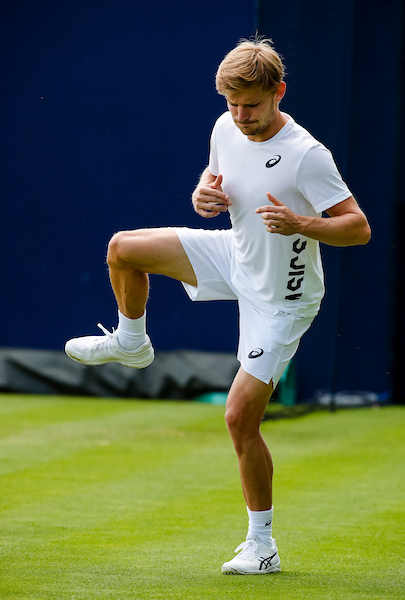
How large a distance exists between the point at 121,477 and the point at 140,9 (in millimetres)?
7322

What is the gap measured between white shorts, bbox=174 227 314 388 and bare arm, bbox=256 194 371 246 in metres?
0.51

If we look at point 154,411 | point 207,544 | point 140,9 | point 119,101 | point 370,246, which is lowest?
point 154,411

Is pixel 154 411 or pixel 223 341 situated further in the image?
pixel 223 341

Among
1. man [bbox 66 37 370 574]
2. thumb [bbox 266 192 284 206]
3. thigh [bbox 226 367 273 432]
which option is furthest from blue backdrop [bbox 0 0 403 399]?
thumb [bbox 266 192 284 206]

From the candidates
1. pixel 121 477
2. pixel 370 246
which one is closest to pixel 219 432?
pixel 121 477

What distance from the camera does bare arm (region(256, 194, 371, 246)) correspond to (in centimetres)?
358

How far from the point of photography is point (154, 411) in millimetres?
9555

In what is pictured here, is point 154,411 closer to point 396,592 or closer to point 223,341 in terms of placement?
point 223,341

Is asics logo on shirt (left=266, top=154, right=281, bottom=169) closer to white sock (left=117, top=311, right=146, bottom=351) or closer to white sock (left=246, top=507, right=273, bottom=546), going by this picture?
white sock (left=117, top=311, right=146, bottom=351)

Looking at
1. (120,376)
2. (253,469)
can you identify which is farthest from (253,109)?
(120,376)

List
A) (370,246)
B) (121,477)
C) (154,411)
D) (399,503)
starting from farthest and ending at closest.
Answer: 1. (370,246)
2. (154,411)
3. (121,477)
4. (399,503)

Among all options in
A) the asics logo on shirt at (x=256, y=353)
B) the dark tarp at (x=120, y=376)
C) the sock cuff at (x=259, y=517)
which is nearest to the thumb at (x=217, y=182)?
the asics logo on shirt at (x=256, y=353)

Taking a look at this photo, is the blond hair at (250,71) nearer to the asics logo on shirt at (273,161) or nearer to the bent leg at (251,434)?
the asics logo on shirt at (273,161)

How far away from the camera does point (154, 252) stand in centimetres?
414
